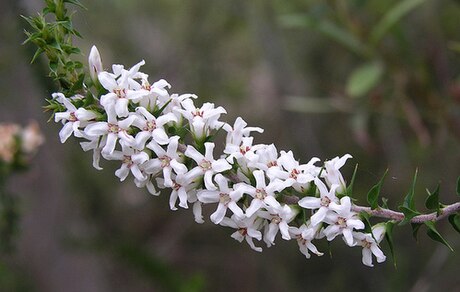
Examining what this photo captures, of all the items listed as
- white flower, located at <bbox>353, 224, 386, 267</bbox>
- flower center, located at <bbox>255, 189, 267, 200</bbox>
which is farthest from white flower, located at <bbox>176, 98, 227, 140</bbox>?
white flower, located at <bbox>353, 224, 386, 267</bbox>

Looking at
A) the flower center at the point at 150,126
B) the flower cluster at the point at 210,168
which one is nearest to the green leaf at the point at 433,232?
the flower cluster at the point at 210,168

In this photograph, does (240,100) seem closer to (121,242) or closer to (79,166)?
(79,166)

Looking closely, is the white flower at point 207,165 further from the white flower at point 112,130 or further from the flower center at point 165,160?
the white flower at point 112,130

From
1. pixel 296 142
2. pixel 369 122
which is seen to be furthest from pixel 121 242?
pixel 369 122

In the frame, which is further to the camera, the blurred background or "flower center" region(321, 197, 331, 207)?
the blurred background

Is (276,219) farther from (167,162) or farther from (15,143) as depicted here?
(15,143)

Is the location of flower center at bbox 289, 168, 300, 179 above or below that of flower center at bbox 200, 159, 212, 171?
below

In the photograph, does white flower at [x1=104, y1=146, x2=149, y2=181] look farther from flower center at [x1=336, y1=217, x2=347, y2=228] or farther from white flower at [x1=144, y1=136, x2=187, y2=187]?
flower center at [x1=336, y1=217, x2=347, y2=228]
